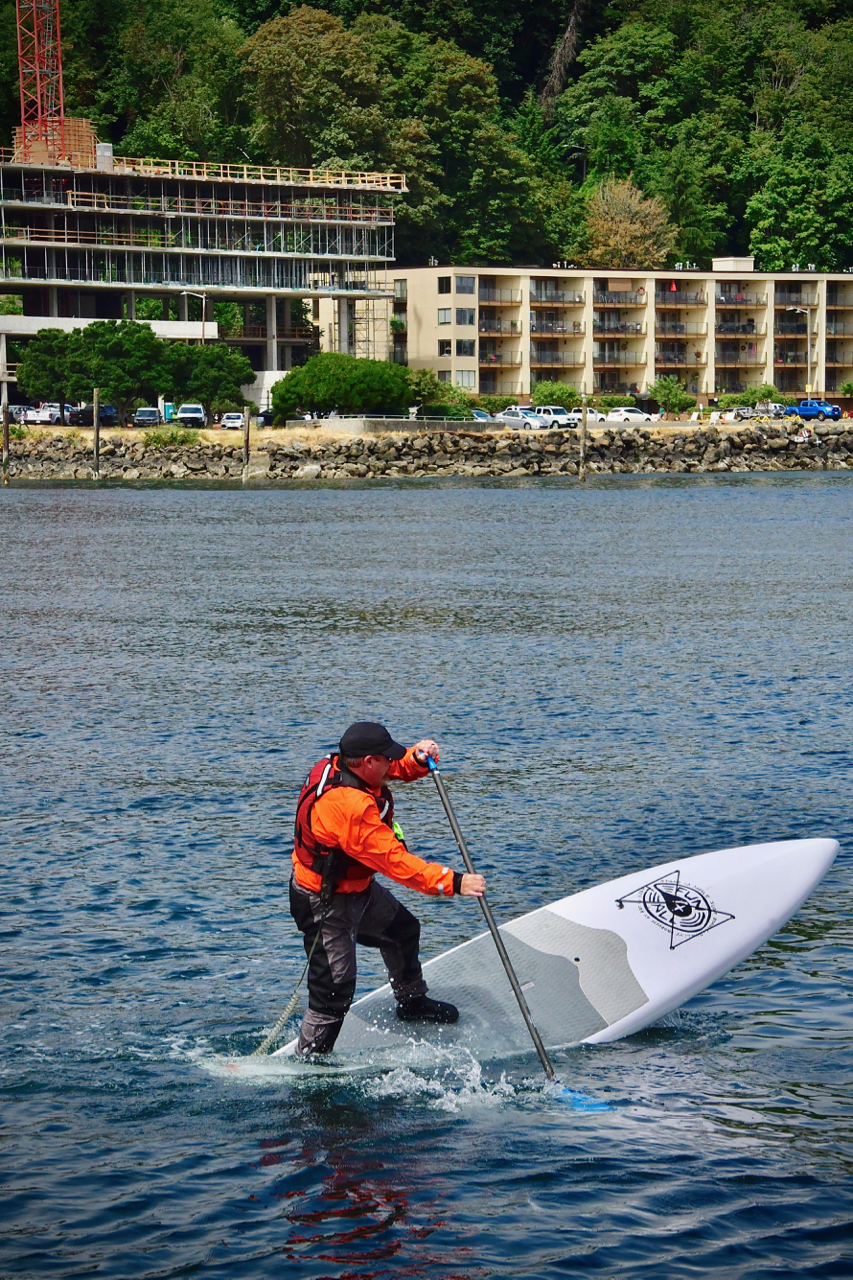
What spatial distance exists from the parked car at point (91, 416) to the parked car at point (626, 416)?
1329 inches

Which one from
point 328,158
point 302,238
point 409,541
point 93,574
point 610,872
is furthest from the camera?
point 328,158

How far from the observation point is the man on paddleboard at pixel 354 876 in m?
9.75

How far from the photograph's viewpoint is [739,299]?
448ft

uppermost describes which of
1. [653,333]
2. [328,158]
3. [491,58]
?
[491,58]

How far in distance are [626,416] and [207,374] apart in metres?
29.3

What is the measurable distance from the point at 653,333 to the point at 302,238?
29052mm

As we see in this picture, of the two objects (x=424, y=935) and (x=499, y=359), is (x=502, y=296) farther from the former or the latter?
(x=424, y=935)

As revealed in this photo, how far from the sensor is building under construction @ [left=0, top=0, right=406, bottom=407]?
115562 mm

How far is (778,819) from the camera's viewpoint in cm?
1731

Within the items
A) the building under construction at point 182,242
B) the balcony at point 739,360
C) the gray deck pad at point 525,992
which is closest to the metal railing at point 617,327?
the balcony at point 739,360

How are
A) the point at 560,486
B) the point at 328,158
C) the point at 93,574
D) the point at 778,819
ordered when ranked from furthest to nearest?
the point at 328,158
the point at 560,486
the point at 93,574
the point at 778,819

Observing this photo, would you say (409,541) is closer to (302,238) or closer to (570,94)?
(302,238)

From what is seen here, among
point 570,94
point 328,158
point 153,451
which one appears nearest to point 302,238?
point 328,158

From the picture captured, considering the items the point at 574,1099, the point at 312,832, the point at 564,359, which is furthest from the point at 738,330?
the point at 312,832
